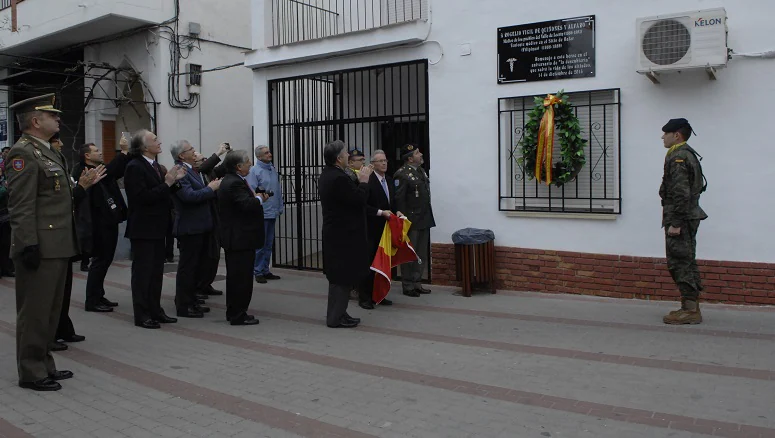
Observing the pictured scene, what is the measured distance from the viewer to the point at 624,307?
765 cm

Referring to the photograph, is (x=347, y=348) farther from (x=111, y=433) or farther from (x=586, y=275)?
(x=586, y=275)

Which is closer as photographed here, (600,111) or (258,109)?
(600,111)

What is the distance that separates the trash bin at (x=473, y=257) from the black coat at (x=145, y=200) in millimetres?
3511

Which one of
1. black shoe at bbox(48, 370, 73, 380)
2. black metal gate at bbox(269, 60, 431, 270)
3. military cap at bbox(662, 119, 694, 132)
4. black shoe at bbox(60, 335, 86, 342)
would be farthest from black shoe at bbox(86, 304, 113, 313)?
military cap at bbox(662, 119, 694, 132)

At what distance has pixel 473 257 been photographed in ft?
27.7

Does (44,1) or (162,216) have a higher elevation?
(44,1)

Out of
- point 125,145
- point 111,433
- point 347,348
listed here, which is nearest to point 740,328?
point 347,348

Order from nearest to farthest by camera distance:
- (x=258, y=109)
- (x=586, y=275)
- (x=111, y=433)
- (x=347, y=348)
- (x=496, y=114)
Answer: (x=111, y=433), (x=347, y=348), (x=586, y=275), (x=496, y=114), (x=258, y=109)

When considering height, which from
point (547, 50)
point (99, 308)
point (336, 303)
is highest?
point (547, 50)

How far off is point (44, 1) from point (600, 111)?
1136cm

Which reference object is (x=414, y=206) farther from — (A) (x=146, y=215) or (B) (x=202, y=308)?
(A) (x=146, y=215)

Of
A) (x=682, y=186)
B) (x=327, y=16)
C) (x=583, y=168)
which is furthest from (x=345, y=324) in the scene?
(x=327, y=16)

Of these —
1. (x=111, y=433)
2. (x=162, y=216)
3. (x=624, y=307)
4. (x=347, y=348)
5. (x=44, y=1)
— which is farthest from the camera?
(x=44, y=1)

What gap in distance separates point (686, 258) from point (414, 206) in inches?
126
